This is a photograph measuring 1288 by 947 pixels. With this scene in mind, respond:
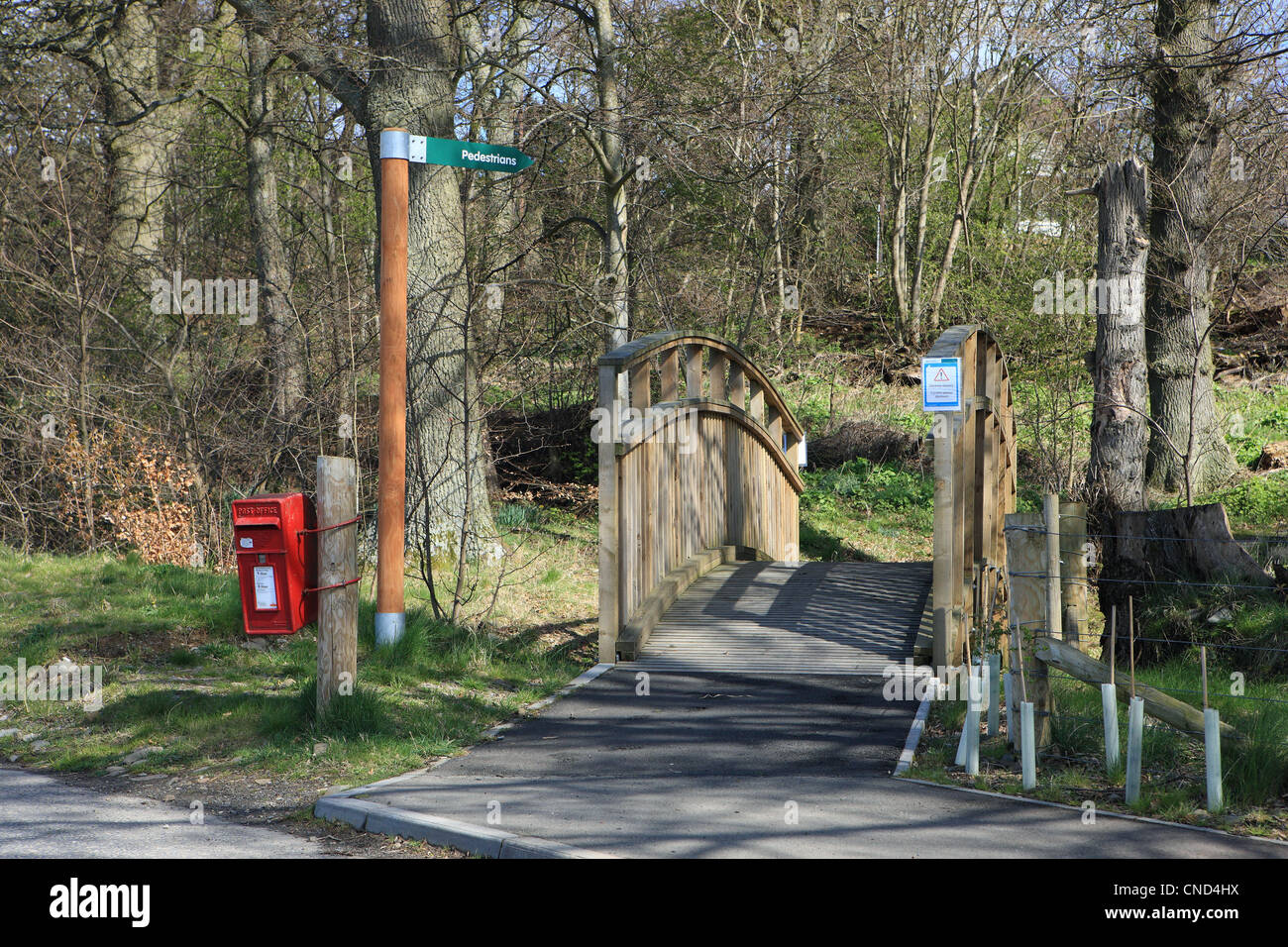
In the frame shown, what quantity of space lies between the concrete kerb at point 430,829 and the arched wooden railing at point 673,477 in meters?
3.26

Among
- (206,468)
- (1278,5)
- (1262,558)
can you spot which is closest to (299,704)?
(206,468)

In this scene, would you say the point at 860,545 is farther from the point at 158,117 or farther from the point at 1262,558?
the point at 158,117

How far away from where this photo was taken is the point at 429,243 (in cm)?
1158

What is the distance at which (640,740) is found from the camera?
21.5ft

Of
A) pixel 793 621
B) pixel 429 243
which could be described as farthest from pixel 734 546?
pixel 429 243

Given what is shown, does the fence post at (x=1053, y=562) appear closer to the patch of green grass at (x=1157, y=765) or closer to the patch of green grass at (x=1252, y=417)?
the patch of green grass at (x=1157, y=765)

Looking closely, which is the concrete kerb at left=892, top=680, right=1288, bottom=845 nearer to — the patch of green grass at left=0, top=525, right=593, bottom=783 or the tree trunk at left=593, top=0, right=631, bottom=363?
the patch of green grass at left=0, top=525, right=593, bottom=783

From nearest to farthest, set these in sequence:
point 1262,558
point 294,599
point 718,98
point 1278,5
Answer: point 294,599 → point 1262,558 → point 1278,5 → point 718,98

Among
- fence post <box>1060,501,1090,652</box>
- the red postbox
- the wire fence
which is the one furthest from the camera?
fence post <box>1060,501,1090,652</box>

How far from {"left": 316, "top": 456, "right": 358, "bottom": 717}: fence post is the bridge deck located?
2.55 metres

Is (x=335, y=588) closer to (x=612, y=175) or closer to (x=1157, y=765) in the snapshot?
(x=1157, y=765)

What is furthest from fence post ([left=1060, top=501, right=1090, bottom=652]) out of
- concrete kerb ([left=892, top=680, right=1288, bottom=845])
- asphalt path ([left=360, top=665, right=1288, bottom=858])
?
concrete kerb ([left=892, top=680, right=1288, bottom=845])

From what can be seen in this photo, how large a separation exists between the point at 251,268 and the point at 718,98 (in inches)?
289

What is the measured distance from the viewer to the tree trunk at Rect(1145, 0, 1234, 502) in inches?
558
